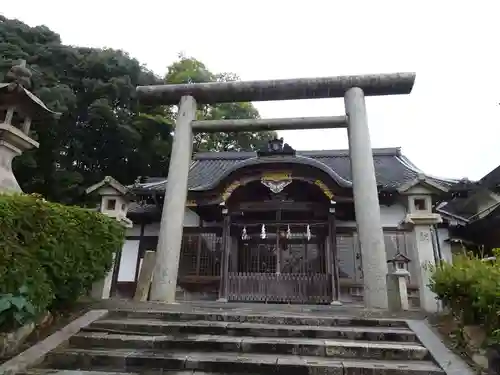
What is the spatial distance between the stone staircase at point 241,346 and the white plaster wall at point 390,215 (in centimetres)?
778

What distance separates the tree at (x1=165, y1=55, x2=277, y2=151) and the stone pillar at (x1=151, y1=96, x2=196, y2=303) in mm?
20870

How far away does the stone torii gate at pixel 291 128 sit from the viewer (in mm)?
7809

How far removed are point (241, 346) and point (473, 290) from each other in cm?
290

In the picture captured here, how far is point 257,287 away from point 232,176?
12.0ft

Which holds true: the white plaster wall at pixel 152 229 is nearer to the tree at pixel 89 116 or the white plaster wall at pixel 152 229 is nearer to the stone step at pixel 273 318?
the stone step at pixel 273 318

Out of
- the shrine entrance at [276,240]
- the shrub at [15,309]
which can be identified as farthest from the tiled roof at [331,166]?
the shrub at [15,309]

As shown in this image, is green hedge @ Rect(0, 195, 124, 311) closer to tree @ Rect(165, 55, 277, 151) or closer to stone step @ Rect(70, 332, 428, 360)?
stone step @ Rect(70, 332, 428, 360)

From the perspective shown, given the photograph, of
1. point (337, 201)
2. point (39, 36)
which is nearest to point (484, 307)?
point (337, 201)

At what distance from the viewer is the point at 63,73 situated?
2530 cm

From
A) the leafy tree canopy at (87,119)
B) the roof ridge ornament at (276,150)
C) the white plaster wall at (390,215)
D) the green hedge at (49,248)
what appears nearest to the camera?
the green hedge at (49,248)

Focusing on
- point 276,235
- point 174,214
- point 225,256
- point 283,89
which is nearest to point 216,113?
point 276,235

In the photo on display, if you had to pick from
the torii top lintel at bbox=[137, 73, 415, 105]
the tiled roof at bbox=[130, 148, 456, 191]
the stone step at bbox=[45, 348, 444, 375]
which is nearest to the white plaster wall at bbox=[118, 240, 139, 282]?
the tiled roof at bbox=[130, 148, 456, 191]

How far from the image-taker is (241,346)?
4.91 metres

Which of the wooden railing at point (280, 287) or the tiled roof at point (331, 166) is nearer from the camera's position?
the wooden railing at point (280, 287)
